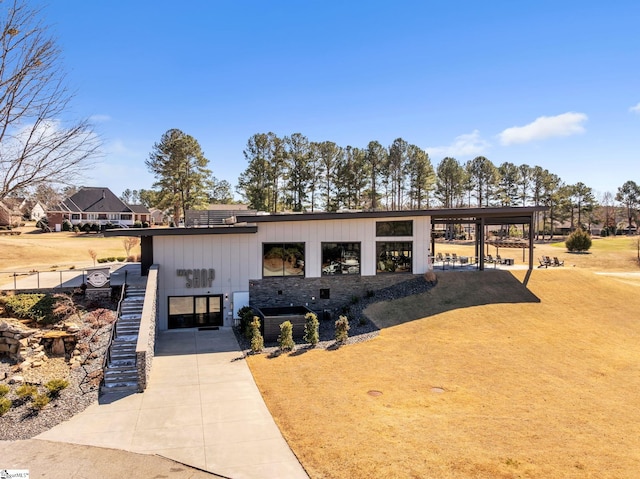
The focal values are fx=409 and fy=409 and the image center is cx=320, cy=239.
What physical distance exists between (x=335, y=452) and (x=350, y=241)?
48.4ft

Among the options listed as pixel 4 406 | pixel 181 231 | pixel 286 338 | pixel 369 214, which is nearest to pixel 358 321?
pixel 286 338

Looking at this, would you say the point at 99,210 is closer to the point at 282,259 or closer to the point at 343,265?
the point at 282,259

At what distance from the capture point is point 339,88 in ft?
91.3

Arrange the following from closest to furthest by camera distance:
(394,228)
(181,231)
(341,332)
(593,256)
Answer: (341,332) → (181,231) → (394,228) → (593,256)

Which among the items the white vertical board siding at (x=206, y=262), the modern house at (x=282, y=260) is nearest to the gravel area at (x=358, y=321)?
the modern house at (x=282, y=260)

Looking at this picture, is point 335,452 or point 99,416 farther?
point 99,416

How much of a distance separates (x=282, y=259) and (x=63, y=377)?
11.5m

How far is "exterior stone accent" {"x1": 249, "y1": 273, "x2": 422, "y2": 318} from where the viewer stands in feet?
72.1

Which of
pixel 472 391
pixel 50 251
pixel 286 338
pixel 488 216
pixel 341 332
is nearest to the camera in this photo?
pixel 472 391

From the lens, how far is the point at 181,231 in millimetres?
20172

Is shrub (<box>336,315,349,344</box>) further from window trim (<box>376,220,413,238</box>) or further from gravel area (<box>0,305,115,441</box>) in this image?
gravel area (<box>0,305,115,441</box>)

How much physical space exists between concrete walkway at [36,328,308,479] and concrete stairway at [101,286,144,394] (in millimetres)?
615

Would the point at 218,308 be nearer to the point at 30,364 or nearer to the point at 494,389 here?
the point at 30,364

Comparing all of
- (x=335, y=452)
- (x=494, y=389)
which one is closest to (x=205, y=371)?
(x=335, y=452)
